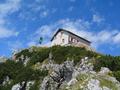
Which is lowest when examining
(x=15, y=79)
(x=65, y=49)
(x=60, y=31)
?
(x=15, y=79)

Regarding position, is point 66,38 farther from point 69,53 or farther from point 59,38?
point 69,53

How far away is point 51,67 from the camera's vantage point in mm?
101938

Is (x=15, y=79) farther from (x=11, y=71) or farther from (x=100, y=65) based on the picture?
(x=100, y=65)

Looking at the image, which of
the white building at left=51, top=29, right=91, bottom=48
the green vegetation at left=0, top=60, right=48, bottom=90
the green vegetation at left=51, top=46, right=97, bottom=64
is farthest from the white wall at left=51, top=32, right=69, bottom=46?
the green vegetation at left=0, top=60, right=48, bottom=90

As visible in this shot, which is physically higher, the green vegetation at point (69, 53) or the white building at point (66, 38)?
the white building at point (66, 38)

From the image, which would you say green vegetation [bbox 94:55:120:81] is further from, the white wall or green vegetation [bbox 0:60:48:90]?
the white wall

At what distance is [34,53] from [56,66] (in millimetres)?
13723

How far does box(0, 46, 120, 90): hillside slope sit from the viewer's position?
312ft

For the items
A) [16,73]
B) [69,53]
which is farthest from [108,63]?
[16,73]

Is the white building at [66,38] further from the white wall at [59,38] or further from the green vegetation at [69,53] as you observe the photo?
the green vegetation at [69,53]

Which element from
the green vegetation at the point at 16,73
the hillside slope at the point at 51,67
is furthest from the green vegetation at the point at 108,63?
the green vegetation at the point at 16,73

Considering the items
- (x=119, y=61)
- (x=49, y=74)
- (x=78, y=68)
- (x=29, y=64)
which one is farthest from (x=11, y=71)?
(x=119, y=61)

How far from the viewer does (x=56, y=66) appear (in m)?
101

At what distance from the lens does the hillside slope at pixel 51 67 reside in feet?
312
